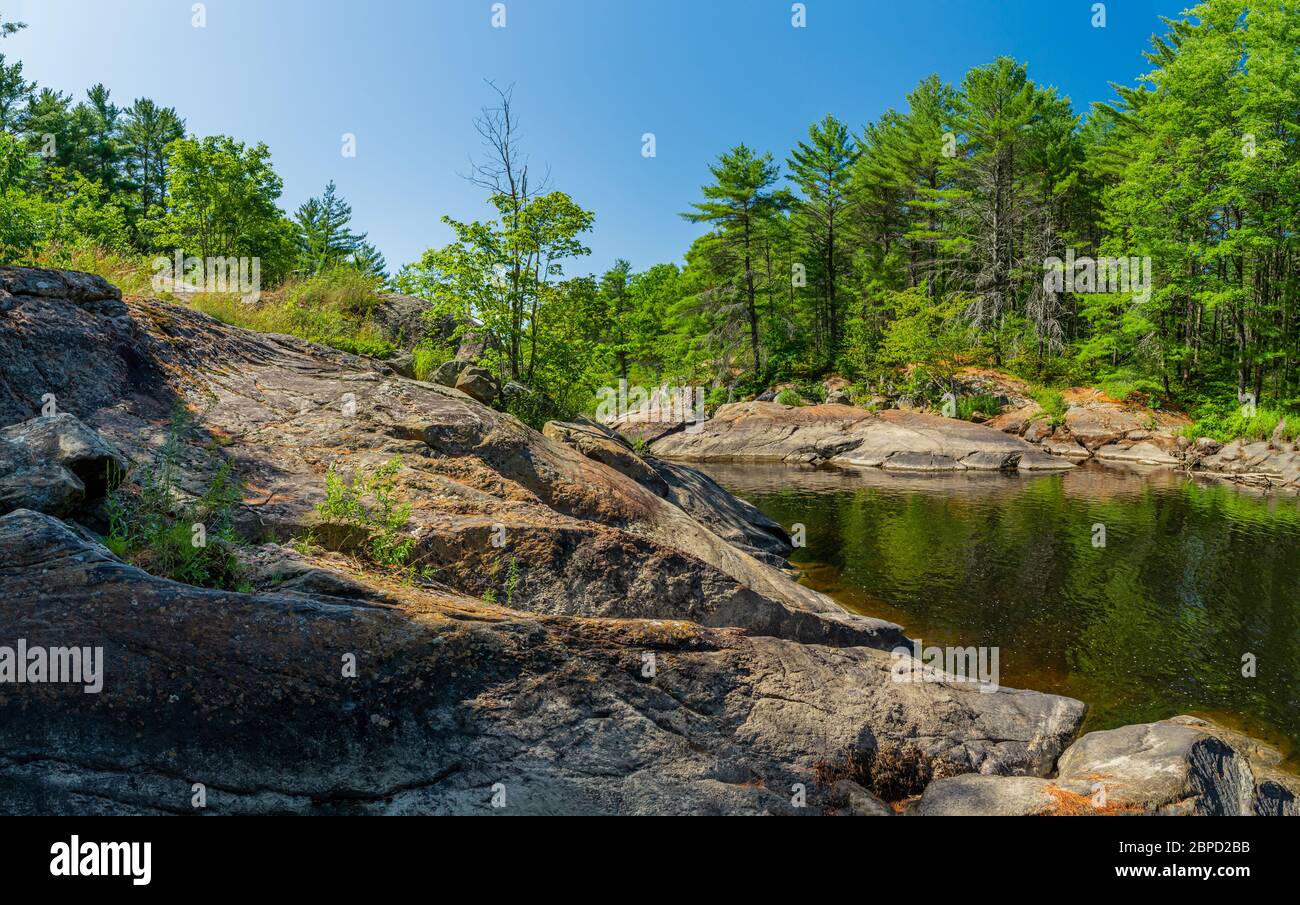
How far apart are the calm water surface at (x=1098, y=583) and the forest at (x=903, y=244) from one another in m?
8.35

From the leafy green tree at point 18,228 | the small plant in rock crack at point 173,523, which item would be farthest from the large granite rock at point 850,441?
the leafy green tree at point 18,228

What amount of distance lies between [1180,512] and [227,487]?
25479 mm

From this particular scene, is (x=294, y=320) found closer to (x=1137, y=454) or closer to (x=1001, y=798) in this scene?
(x=1001, y=798)

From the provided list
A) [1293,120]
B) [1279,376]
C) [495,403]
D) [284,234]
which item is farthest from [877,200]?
[495,403]

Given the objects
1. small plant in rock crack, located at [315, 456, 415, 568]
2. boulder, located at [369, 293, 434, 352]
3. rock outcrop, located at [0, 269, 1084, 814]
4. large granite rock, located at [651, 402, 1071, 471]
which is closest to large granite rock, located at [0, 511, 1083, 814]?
rock outcrop, located at [0, 269, 1084, 814]

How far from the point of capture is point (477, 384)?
39.5ft

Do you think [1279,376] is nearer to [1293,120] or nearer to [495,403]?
[1293,120]

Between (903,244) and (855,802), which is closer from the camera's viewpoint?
(855,802)

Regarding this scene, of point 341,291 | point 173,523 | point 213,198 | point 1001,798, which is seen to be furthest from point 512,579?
point 213,198

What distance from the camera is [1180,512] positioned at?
2114 centimetres

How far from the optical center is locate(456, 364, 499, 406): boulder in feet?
39.2

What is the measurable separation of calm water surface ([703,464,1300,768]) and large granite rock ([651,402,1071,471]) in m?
7.43

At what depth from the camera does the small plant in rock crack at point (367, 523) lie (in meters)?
6.36

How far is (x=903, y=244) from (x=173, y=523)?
5814 centimetres
